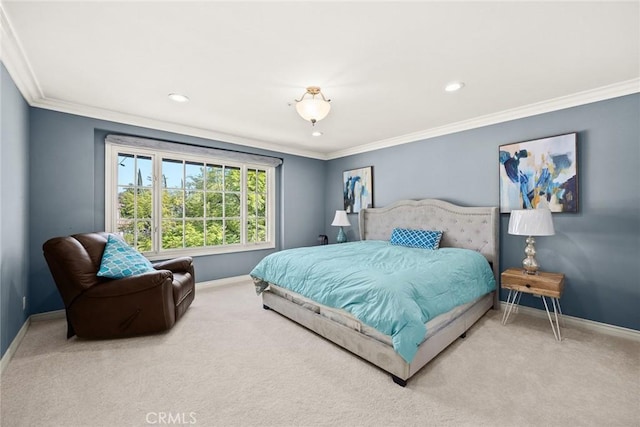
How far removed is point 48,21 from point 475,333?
420 cm

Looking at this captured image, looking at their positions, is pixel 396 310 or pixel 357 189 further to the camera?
pixel 357 189

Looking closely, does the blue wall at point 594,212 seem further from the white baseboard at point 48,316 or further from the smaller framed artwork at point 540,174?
the white baseboard at point 48,316

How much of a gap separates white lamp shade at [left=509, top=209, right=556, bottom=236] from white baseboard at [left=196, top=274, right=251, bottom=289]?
3921mm

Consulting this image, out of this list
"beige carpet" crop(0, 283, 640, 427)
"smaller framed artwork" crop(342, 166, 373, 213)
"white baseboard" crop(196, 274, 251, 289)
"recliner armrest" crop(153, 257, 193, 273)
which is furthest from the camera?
"smaller framed artwork" crop(342, 166, 373, 213)

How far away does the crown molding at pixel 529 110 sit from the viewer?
8.59 feet

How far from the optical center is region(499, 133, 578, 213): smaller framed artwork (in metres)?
2.89

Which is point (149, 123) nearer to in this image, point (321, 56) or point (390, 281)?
point (321, 56)

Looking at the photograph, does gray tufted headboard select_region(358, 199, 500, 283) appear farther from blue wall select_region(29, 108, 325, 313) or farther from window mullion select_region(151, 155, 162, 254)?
blue wall select_region(29, 108, 325, 313)

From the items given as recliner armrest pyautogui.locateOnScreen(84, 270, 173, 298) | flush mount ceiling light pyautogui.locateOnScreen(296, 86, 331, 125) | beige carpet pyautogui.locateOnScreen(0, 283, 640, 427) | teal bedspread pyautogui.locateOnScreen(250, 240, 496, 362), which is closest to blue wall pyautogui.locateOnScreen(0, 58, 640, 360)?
beige carpet pyautogui.locateOnScreen(0, 283, 640, 427)

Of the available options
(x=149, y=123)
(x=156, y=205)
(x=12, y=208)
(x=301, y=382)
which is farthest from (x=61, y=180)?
(x=301, y=382)

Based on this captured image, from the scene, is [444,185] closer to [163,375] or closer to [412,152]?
[412,152]

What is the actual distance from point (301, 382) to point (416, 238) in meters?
2.55

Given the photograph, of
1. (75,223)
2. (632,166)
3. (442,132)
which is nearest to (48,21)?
(75,223)

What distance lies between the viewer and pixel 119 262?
103 inches
